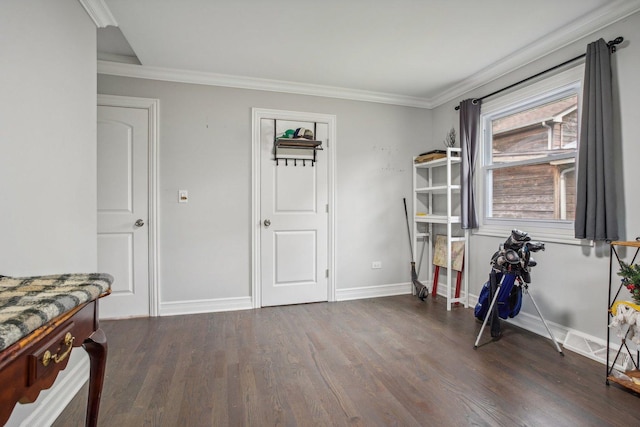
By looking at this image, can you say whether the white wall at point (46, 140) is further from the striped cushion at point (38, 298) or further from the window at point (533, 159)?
the window at point (533, 159)

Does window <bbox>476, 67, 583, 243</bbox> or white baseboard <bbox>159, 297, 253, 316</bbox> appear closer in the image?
window <bbox>476, 67, 583, 243</bbox>

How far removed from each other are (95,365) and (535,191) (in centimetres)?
337

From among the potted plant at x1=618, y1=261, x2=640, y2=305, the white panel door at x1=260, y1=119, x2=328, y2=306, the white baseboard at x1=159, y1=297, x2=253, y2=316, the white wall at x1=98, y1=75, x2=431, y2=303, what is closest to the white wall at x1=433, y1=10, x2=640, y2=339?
the potted plant at x1=618, y1=261, x2=640, y2=305

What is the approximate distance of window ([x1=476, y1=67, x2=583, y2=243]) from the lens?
8.78 feet

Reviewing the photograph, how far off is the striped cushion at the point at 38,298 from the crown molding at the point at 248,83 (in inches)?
106

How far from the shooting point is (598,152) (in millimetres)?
2277

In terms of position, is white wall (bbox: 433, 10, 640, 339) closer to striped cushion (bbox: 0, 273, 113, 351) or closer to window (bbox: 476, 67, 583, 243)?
window (bbox: 476, 67, 583, 243)

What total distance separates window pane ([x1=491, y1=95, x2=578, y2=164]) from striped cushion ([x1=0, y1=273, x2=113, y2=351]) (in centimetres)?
331

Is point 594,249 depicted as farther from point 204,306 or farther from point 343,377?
point 204,306

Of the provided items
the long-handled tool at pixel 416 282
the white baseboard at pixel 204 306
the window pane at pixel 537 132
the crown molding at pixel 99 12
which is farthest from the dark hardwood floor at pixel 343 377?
the crown molding at pixel 99 12

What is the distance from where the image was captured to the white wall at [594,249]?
85.7 inches

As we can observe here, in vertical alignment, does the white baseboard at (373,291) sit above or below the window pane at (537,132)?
below

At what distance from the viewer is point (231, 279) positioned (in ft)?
11.4

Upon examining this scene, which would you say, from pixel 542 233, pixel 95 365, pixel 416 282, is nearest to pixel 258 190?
pixel 416 282
